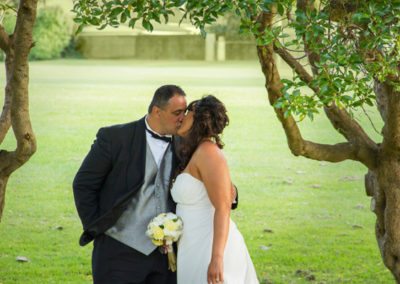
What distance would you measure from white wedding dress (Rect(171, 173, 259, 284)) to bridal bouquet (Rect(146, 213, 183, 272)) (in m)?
0.07

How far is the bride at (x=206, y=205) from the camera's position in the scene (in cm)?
537

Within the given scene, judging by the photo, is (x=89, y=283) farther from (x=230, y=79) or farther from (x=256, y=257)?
(x=230, y=79)

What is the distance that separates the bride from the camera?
537cm

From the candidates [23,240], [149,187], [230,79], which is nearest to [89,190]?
[149,187]

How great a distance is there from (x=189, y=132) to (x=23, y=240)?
765 centimetres

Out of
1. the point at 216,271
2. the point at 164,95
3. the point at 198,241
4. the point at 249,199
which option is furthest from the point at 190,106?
the point at 249,199

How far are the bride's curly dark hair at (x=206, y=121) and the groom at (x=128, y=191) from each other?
0.18 m

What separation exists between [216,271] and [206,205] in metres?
0.36

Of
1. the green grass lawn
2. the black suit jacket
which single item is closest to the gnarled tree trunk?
the black suit jacket

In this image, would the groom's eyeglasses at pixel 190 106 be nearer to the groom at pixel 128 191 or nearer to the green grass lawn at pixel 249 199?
the groom at pixel 128 191

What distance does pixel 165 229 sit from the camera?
541cm

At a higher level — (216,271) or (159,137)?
(159,137)

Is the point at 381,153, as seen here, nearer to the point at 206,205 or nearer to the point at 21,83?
the point at 206,205

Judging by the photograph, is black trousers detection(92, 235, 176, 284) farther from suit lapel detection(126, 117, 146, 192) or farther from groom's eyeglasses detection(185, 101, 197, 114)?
groom's eyeglasses detection(185, 101, 197, 114)
